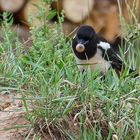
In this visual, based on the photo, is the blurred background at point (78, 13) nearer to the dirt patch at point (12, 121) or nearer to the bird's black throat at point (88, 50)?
the bird's black throat at point (88, 50)

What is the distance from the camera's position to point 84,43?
418 cm

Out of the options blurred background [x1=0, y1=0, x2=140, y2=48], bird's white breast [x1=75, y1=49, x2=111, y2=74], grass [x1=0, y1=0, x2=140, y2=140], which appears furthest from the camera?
blurred background [x1=0, y1=0, x2=140, y2=48]

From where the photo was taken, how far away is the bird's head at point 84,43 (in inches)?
161

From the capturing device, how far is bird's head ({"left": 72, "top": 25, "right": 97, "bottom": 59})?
13.4 feet

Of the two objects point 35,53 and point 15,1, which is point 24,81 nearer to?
point 35,53

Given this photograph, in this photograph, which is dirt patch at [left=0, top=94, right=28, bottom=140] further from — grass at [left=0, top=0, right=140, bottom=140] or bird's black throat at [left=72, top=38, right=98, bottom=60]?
bird's black throat at [left=72, top=38, right=98, bottom=60]

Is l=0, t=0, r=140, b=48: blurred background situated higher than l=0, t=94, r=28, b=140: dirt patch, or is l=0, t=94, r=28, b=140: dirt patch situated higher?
l=0, t=0, r=140, b=48: blurred background

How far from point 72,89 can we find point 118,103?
22 cm

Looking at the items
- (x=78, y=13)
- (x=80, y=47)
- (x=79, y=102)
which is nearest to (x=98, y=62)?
(x=80, y=47)

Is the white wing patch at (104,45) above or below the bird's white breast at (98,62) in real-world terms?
above

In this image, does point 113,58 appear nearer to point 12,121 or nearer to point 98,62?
point 98,62

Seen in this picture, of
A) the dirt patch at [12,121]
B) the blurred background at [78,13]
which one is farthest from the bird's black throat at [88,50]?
the blurred background at [78,13]

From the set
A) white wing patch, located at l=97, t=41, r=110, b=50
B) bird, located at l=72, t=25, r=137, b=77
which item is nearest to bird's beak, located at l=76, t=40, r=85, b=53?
bird, located at l=72, t=25, r=137, b=77

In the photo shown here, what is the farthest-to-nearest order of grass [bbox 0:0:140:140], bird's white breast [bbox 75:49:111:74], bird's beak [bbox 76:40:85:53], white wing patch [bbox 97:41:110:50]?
1. white wing patch [bbox 97:41:110:50]
2. bird's beak [bbox 76:40:85:53]
3. bird's white breast [bbox 75:49:111:74]
4. grass [bbox 0:0:140:140]
